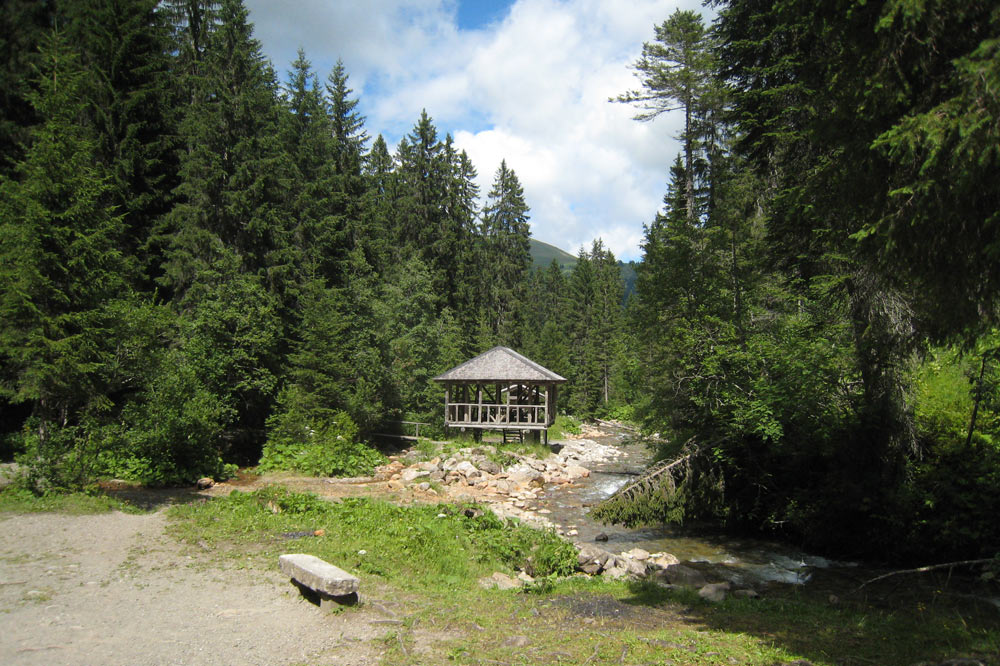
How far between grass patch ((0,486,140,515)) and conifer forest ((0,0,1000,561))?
51 centimetres

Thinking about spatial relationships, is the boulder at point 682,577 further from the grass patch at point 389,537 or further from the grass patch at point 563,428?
the grass patch at point 563,428

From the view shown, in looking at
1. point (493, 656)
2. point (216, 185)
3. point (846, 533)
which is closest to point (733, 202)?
point (846, 533)

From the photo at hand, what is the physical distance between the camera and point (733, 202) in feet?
45.1

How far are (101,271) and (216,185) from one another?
12.6 m

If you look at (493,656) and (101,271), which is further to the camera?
(101,271)

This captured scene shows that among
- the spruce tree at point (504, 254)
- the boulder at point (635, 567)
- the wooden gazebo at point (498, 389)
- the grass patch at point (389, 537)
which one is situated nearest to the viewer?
the grass patch at point (389, 537)

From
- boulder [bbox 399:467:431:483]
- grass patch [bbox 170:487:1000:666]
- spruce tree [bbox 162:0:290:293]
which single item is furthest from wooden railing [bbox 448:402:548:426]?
grass patch [bbox 170:487:1000:666]

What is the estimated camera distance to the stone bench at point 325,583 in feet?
20.8

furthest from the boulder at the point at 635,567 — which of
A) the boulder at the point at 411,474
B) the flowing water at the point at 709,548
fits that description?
the boulder at the point at 411,474

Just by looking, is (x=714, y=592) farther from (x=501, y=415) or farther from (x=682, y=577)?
(x=501, y=415)

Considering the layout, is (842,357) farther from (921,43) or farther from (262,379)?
(262,379)

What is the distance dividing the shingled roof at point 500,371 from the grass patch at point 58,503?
49.0 feet

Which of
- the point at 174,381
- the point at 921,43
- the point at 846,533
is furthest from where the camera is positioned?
the point at 174,381

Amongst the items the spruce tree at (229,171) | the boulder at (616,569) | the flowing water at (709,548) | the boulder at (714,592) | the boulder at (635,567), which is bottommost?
the flowing water at (709,548)
